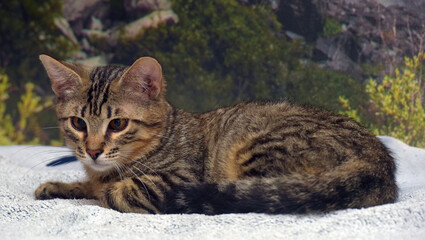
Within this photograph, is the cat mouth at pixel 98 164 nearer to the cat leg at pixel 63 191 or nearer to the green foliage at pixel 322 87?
the cat leg at pixel 63 191

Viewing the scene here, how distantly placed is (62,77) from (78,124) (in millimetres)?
274

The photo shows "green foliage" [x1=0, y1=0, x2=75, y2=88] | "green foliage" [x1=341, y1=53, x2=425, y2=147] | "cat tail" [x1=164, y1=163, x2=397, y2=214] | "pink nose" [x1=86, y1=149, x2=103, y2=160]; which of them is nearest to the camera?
"cat tail" [x1=164, y1=163, x2=397, y2=214]

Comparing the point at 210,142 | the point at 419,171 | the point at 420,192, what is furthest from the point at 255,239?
the point at 419,171

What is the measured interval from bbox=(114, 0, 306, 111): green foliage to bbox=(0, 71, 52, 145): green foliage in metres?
1.03

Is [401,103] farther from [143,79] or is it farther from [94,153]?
[94,153]

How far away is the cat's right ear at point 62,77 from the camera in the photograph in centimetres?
243

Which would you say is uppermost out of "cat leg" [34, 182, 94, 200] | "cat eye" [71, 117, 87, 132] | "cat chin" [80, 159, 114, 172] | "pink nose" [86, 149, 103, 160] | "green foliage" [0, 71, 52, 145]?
"cat eye" [71, 117, 87, 132]

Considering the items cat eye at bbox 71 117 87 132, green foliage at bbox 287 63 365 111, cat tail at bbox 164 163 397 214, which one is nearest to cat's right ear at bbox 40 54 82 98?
cat eye at bbox 71 117 87 132

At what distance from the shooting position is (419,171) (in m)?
3.18

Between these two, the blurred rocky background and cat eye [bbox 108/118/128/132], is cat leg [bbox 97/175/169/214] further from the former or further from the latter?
the blurred rocky background

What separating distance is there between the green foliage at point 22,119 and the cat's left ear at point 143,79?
2186 mm

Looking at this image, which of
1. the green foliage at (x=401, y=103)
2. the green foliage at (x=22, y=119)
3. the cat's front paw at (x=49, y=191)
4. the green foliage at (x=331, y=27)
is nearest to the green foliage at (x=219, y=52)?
the green foliage at (x=331, y=27)

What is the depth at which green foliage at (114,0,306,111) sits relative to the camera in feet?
12.6

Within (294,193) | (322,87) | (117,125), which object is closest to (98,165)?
(117,125)
